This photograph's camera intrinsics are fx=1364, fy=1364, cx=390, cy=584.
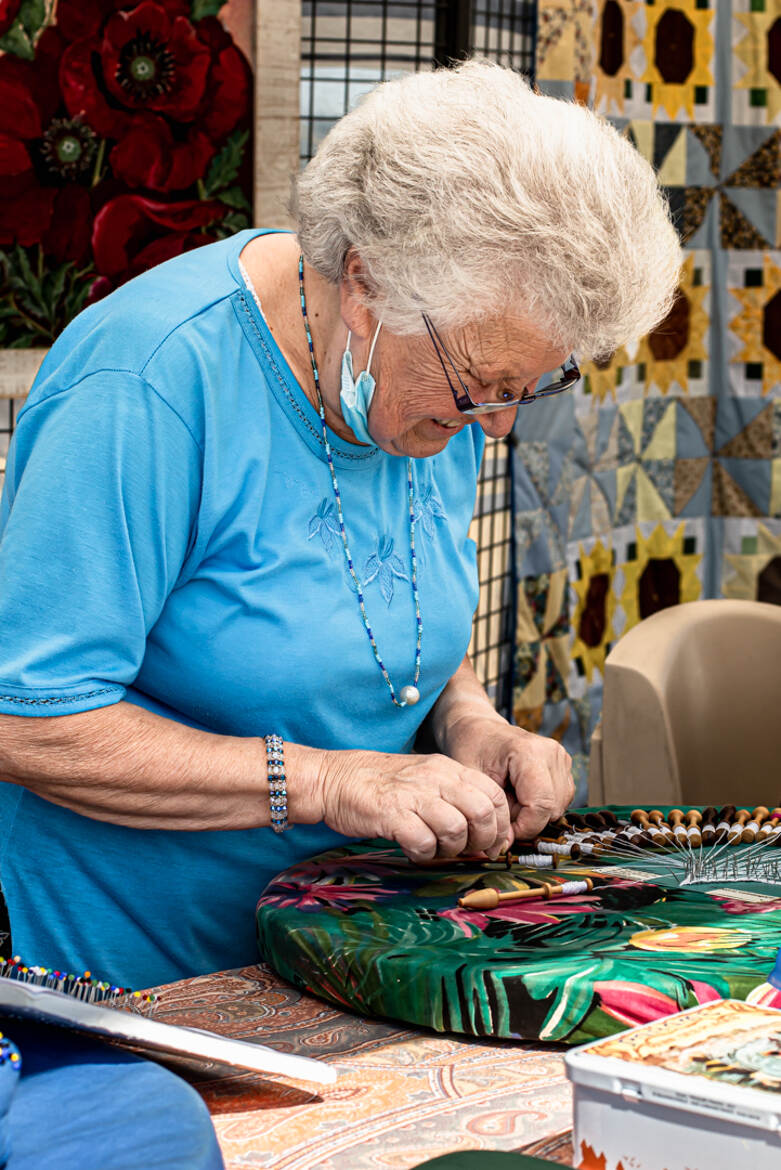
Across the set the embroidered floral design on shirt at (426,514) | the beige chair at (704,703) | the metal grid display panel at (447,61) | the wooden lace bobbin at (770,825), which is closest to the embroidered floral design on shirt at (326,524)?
the embroidered floral design on shirt at (426,514)

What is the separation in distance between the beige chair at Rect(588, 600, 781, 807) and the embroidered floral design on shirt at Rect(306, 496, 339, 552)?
2.73ft

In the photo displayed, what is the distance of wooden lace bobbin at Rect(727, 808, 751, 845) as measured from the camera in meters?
1.27

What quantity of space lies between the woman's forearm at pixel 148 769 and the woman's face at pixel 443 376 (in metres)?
0.29

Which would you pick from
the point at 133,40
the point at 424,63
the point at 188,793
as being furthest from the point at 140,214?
the point at 188,793

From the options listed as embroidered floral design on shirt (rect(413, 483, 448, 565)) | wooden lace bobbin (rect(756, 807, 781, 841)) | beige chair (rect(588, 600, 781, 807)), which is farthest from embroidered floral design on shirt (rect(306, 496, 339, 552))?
beige chair (rect(588, 600, 781, 807))

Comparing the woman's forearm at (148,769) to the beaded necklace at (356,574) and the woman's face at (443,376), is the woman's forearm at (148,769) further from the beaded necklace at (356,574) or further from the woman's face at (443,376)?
the woman's face at (443,376)

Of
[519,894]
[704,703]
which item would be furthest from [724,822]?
[704,703]

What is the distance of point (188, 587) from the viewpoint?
1108 millimetres

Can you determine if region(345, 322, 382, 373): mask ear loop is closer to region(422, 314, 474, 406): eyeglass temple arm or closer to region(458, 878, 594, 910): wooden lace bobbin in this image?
region(422, 314, 474, 406): eyeglass temple arm

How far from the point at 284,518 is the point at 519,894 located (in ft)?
1.19

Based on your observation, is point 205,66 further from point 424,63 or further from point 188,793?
point 188,793

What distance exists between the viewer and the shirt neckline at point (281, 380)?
3.77 feet

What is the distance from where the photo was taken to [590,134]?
102 centimetres

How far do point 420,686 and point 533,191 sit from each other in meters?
0.47
